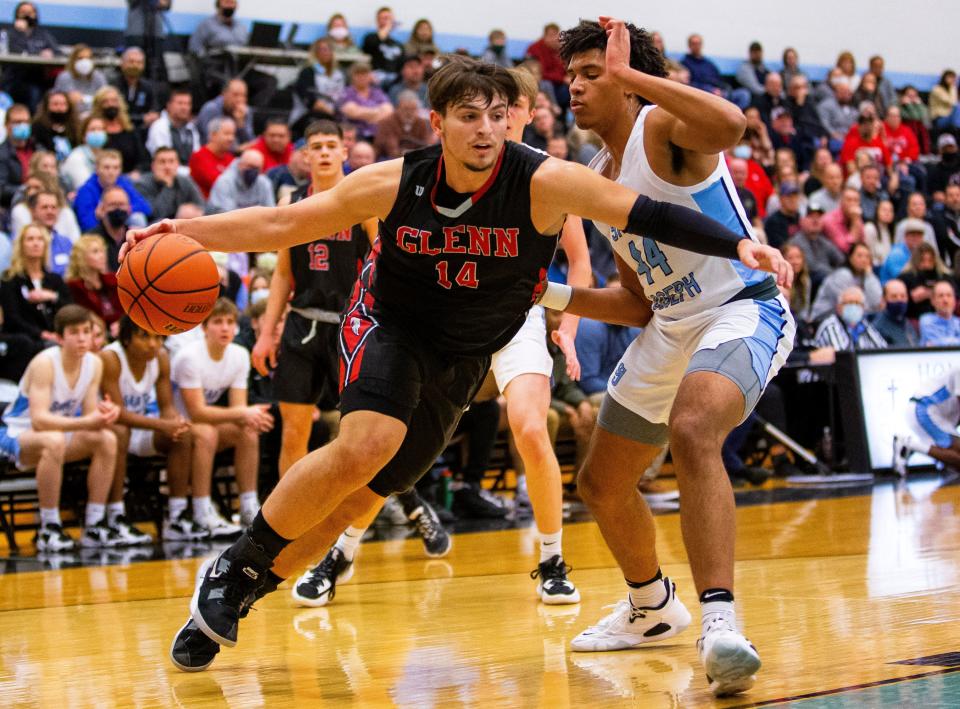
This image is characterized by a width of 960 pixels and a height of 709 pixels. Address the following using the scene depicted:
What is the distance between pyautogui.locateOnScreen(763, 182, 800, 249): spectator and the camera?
13.8 meters

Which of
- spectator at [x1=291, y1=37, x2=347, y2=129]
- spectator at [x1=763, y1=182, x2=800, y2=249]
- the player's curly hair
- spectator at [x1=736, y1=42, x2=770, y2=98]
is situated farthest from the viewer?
spectator at [x1=736, y1=42, x2=770, y2=98]

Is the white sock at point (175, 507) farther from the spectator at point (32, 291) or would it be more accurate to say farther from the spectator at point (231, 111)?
the spectator at point (231, 111)

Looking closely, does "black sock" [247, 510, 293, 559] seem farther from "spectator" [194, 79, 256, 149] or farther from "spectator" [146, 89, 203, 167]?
"spectator" [194, 79, 256, 149]

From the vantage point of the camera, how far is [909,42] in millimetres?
21234

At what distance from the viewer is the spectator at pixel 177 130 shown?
498 inches

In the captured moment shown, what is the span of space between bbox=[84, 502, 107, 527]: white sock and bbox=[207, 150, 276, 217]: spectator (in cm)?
446

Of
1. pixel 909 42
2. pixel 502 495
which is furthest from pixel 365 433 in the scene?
pixel 909 42

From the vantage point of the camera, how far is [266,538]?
3.95 metres

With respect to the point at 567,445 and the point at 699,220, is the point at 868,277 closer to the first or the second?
the point at 567,445

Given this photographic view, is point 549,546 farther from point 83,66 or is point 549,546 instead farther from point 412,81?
point 412,81

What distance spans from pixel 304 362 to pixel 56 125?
6.25 m

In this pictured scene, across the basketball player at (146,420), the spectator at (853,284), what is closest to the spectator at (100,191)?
the basketball player at (146,420)

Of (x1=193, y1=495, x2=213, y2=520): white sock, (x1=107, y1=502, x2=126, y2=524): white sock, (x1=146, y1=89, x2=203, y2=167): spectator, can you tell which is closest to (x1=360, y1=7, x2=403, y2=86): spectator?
→ (x1=146, y1=89, x2=203, y2=167): spectator

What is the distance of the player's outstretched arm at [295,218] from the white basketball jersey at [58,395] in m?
4.09
